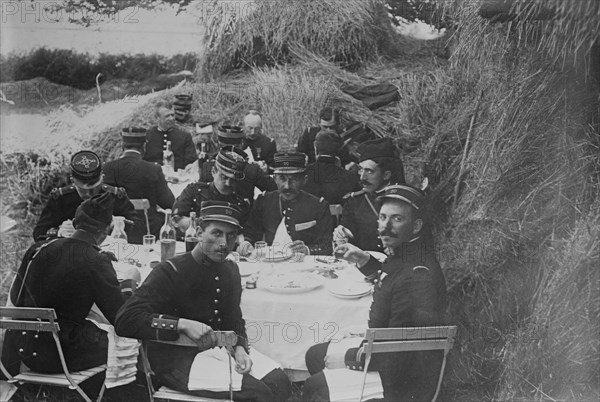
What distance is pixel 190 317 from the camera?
13.1ft

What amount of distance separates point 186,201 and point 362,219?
0.94 metres

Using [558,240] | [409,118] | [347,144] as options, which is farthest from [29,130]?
[558,240]

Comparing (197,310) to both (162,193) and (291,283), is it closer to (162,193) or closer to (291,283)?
(291,283)

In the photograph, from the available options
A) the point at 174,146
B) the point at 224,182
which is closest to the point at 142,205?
the point at 174,146

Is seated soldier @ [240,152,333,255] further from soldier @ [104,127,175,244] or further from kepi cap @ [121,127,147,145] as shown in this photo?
kepi cap @ [121,127,147,145]

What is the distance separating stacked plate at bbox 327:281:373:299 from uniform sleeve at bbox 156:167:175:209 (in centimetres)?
101

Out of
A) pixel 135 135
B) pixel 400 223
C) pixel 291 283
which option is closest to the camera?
pixel 291 283

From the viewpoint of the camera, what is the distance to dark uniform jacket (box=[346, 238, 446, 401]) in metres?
3.92

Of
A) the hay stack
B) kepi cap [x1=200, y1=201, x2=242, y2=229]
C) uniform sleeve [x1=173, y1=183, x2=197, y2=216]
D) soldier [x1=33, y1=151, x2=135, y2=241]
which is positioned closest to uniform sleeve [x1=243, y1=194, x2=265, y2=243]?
kepi cap [x1=200, y1=201, x2=242, y2=229]

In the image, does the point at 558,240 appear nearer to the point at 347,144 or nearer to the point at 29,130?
the point at 347,144

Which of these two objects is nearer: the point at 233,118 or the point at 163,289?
the point at 163,289

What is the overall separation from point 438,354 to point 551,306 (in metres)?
0.64

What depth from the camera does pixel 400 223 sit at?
400cm

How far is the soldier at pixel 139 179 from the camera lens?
4.18m
